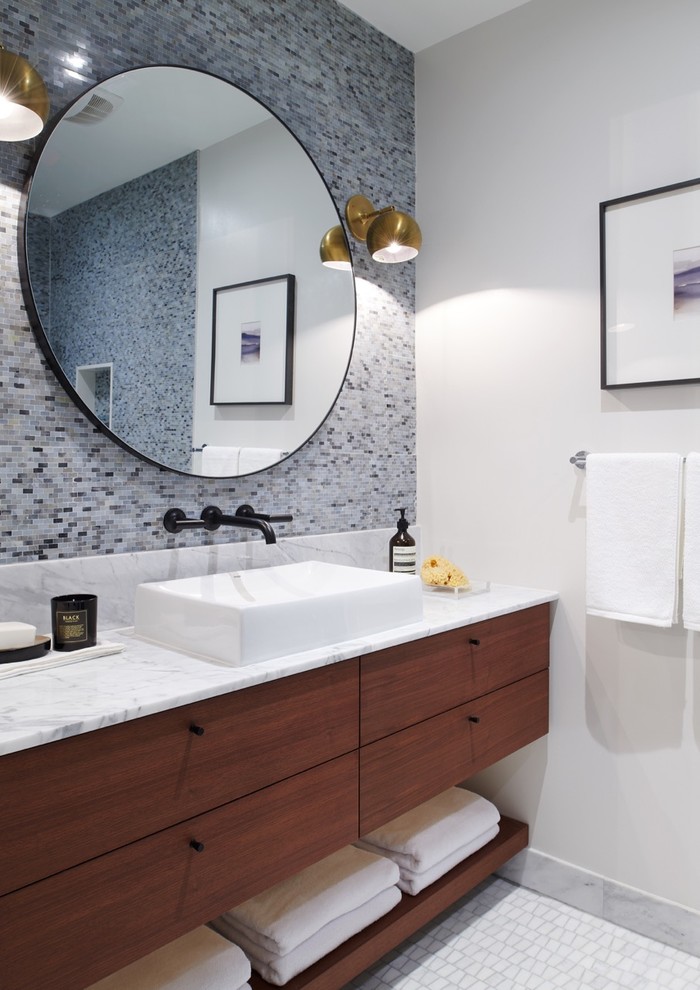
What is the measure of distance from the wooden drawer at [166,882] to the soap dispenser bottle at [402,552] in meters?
0.75

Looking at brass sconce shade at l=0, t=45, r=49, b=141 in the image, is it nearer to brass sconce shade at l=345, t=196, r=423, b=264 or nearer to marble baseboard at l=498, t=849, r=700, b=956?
brass sconce shade at l=345, t=196, r=423, b=264

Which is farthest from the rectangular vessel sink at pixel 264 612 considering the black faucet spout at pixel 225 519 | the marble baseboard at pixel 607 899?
the marble baseboard at pixel 607 899

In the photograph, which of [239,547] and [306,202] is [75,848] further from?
[306,202]

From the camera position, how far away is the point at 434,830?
1957 mm

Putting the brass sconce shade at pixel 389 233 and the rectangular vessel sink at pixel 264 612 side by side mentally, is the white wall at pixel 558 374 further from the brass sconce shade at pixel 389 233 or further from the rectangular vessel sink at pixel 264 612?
the rectangular vessel sink at pixel 264 612

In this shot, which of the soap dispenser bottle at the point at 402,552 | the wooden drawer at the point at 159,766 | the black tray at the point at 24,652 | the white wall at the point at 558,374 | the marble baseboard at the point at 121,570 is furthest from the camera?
the soap dispenser bottle at the point at 402,552

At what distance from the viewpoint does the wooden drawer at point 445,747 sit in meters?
1.53

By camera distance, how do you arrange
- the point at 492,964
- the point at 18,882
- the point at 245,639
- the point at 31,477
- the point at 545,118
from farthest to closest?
the point at 545,118 → the point at 492,964 → the point at 31,477 → the point at 245,639 → the point at 18,882

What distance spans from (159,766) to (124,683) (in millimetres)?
155

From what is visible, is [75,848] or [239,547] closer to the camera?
[75,848]

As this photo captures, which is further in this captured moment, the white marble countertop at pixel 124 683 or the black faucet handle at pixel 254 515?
the black faucet handle at pixel 254 515

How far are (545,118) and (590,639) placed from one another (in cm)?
152

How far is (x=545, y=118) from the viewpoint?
2131mm

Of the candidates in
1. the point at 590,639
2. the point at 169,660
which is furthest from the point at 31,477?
the point at 590,639
